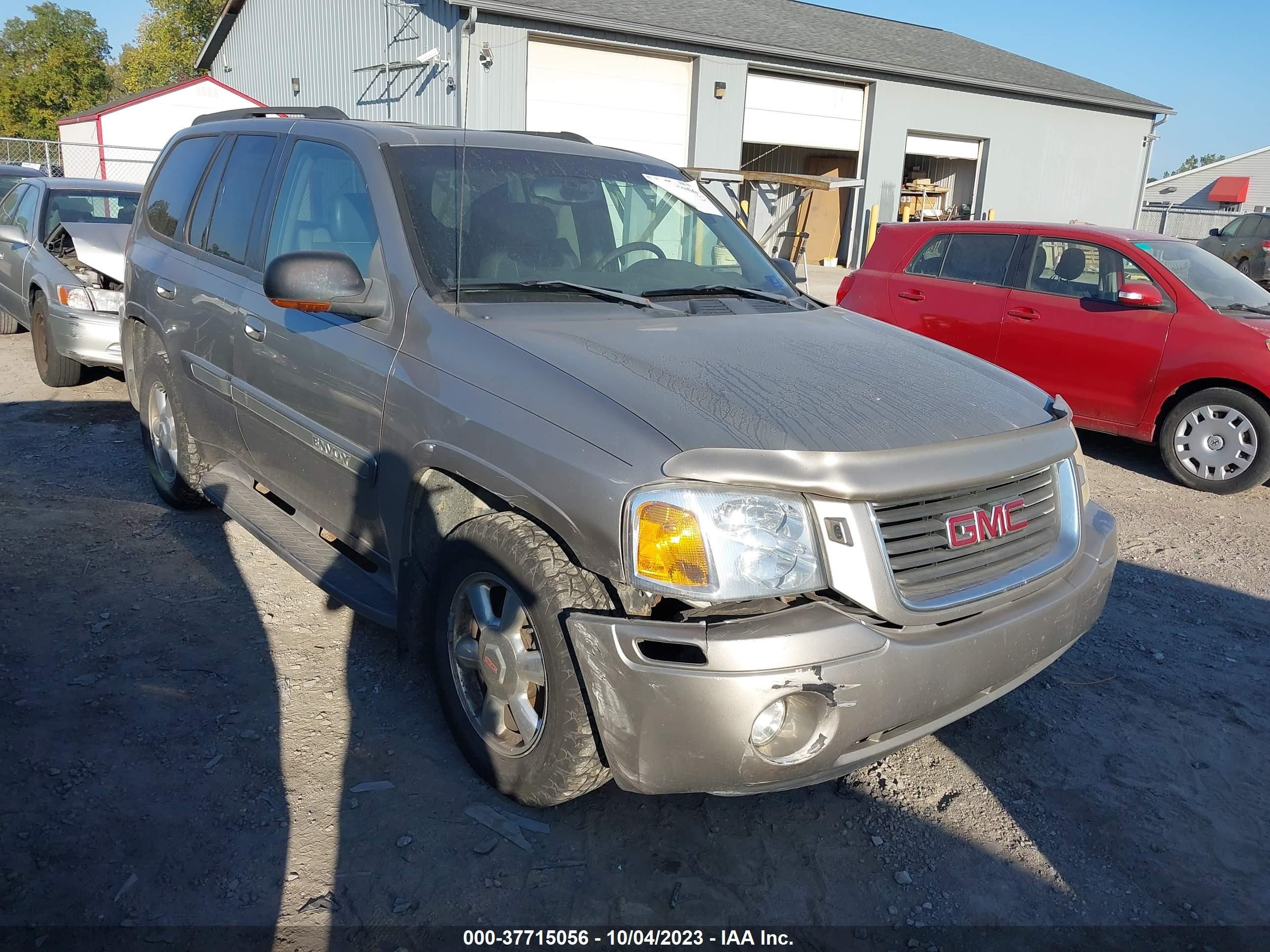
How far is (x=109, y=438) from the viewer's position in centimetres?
656

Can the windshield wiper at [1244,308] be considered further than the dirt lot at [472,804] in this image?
Yes

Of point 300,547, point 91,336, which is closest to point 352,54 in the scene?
point 91,336

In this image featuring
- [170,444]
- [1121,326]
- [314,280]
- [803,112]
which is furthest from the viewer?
[803,112]

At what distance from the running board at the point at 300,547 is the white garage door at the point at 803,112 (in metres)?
18.3

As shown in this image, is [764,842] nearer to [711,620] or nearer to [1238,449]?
[711,620]

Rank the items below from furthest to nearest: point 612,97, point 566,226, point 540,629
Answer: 1. point 612,97
2. point 566,226
3. point 540,629

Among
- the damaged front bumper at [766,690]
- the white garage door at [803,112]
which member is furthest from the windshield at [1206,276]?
the white garage door at [803,112]

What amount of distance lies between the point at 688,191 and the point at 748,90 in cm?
1782

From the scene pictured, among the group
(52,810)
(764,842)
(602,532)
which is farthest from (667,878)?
(52,810)

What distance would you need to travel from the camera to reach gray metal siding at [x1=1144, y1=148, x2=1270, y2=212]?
52.1m

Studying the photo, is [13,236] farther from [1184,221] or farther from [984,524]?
[1184,221]

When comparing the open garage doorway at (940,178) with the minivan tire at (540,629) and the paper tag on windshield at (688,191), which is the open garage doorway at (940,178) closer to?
the paper tag on windshield at (688,191)

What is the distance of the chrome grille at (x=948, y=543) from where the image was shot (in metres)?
2.37

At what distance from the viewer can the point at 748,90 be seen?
20.4 m
